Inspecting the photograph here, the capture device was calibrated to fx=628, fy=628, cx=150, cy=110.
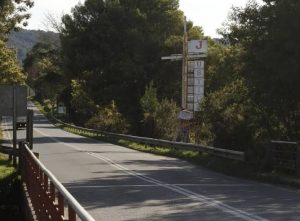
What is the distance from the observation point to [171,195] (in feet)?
46.8

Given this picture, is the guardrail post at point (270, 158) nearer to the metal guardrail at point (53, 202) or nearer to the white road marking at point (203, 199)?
the white road marking at point (203, 199)

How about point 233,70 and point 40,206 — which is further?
point 233,70

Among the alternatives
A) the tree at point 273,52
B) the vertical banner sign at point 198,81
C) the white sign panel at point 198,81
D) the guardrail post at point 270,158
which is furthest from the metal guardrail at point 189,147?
the white sign panel at point 198,81

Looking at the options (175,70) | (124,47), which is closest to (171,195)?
(175,70)

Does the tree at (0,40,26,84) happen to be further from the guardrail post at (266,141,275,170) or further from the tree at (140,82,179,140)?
the guardrail post at (266,141,275,170)

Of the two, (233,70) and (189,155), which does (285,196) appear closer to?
(233,70)

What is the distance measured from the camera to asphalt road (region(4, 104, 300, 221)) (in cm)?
1137

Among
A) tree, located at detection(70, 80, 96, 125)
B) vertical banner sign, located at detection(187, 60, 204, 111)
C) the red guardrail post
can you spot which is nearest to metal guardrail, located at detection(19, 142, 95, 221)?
the red guardrail post

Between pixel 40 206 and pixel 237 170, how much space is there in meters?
11.8

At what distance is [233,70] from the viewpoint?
80.4 ft

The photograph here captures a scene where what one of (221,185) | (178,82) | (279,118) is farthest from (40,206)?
(178,82)

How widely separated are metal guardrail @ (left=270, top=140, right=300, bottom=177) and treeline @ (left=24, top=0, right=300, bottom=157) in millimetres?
722

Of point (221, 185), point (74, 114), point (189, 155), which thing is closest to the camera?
point (221, 185)

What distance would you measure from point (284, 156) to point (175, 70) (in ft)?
115
